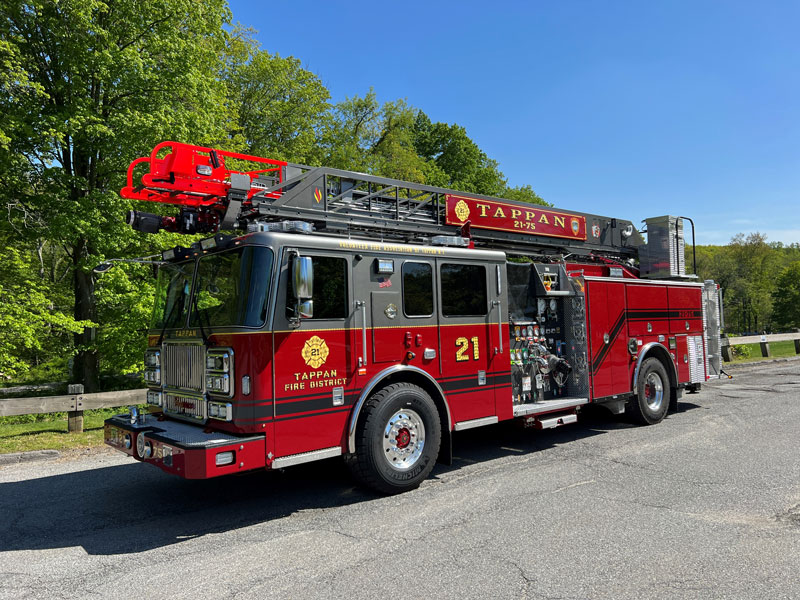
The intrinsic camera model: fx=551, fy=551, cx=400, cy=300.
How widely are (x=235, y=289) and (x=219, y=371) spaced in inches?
29.6

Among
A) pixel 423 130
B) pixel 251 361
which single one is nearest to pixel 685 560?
pixel 251 361

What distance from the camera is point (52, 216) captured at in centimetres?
1333

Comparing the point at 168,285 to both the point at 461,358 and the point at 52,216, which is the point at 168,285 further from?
the point at 52,216

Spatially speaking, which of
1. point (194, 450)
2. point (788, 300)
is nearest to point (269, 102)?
point (194, 450)

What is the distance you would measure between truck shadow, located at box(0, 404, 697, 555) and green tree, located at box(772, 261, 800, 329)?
68268mm

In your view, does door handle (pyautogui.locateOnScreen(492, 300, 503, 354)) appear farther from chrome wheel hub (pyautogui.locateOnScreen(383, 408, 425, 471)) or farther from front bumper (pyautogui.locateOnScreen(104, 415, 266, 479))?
front bumper (pyautogui.locateOnScreen(104, 415, 266, 479))

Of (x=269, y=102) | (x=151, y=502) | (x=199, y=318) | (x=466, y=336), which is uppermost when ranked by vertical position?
(x=269, y=102)

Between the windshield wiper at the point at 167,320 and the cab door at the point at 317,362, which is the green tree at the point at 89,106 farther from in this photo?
the cab door at the point at 317,362

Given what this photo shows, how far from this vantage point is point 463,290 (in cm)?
650

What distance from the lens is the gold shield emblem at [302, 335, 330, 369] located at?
511 centimetres

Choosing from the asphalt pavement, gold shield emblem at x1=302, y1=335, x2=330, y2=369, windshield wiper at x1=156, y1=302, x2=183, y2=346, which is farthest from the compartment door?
windshield wiper at x1=156, y1=302, x2=183, y2=346

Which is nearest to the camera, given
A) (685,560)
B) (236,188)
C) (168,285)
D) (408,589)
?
(408,589)

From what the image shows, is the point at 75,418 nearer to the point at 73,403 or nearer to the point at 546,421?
the point at 73,403

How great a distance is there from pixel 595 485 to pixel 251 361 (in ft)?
12.2
